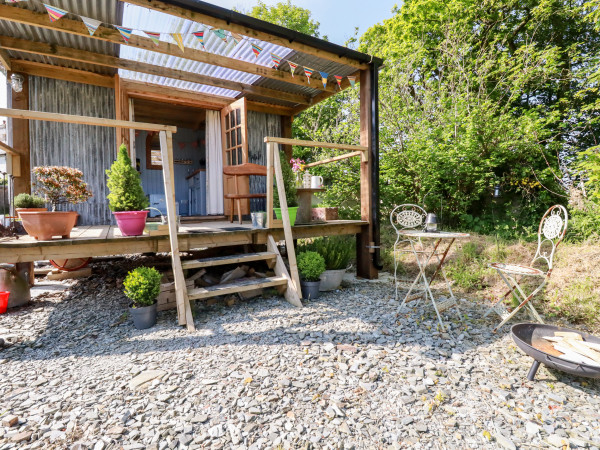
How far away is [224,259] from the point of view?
10.9 feet

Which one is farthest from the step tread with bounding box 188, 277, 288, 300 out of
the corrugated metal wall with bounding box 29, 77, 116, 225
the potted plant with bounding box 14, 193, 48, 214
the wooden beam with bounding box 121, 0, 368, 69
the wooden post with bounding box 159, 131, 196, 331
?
the corrugated metal wall with bounding box 29, 77, 116, 225

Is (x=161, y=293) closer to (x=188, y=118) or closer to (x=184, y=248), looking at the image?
(x=184, y=248)

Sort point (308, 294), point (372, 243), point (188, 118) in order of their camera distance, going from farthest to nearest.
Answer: point (188, 118) → point (372, 243) → point (308, 294)

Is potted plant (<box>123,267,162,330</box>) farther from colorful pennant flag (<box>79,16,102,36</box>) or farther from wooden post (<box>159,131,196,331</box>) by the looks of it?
colorful pennant flag (<box>79,16,102,36</box>)

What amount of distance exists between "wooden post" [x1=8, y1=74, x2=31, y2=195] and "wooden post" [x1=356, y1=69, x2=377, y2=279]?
15.3ft

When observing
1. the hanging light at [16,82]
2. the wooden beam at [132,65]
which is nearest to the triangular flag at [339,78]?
the wooden beam at [132,65]

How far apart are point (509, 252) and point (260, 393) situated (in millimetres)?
4297

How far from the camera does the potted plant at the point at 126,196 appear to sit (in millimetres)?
2918

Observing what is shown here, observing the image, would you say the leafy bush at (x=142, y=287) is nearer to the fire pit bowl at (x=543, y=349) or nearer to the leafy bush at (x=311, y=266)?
the leafy bush at (x=311, y=266)

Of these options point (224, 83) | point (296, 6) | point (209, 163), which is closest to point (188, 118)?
point (209, 163)

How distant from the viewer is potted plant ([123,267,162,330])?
9.07 feet

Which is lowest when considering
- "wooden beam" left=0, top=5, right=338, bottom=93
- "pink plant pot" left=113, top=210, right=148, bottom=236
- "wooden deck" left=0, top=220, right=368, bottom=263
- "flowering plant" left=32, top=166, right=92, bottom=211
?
"wooden deck" left=0, top=220, right=368, bottom=263

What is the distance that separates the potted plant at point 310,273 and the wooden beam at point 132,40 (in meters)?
2.60

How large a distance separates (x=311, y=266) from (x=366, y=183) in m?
1.53
